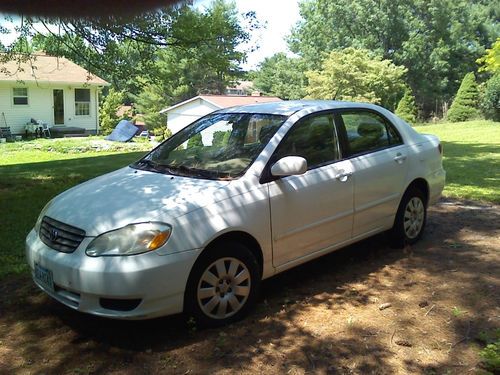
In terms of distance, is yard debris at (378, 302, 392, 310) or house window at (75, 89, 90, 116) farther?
house window at (75, 89, 90, 116)

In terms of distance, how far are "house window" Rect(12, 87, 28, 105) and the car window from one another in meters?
25.1

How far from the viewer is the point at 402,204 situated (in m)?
5.34

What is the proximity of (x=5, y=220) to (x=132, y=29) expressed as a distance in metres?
4.74

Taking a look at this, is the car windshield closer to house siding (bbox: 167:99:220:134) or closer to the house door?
the house door

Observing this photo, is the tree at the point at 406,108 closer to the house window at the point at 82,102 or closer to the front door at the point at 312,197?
the house window at the point at 82,102

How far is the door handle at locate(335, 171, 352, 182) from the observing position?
14.8 ft

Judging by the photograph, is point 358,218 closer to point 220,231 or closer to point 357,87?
point 220,231

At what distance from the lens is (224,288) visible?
3701 millimetres

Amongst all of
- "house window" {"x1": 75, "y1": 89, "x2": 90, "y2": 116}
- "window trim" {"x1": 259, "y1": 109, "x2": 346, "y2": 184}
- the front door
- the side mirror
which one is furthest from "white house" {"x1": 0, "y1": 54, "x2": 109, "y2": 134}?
the side mirror

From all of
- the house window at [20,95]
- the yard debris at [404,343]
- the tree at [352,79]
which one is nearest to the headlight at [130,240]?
the yard debris at [404,343]

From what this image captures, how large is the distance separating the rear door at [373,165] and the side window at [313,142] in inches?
6.6

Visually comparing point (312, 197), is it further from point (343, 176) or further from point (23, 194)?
point (23, 194)

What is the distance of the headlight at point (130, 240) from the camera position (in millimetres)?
3342

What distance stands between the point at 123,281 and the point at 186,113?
101ft
